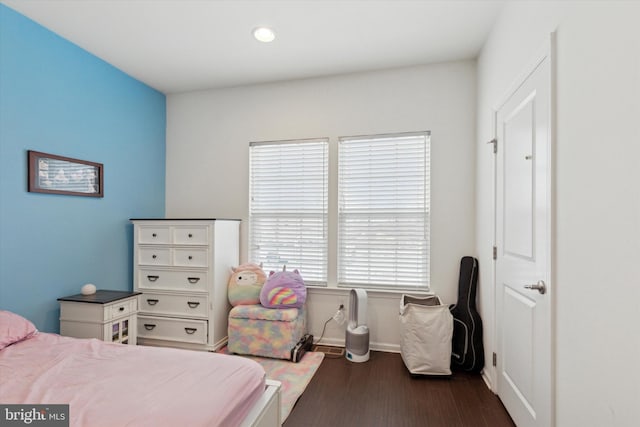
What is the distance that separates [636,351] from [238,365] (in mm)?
1553

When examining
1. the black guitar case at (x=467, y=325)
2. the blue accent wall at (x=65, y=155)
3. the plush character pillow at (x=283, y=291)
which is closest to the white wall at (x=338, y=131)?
the black guitar case at (x=467, y=325)

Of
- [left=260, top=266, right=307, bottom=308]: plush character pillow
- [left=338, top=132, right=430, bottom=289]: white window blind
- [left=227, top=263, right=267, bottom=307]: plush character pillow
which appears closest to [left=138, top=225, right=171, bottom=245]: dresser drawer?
[left=227, top=263, right=267, bottom=307]: plush character pillow

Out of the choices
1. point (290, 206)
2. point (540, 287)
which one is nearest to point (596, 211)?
point (540, 287)

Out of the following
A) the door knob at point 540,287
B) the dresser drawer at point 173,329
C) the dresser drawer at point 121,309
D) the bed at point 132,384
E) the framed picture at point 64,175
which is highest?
the framed picture at point 64,175

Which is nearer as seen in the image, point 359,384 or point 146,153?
point 359,384

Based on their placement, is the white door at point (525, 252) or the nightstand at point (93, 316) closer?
the white door at point (525, 252)

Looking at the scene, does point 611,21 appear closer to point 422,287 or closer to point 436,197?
point 436,197

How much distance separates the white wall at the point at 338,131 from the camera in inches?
122

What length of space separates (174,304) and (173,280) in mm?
238

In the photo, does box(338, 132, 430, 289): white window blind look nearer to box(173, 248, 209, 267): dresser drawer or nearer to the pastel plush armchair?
the pastel plush armchair

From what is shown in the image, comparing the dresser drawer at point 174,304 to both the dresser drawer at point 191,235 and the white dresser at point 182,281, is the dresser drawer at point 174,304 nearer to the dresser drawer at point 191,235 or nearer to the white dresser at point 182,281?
the white dresser at point 182,281

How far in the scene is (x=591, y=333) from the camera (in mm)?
1230

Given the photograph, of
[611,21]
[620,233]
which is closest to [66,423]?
[620,233]

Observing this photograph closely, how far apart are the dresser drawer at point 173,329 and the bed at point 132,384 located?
130cm
